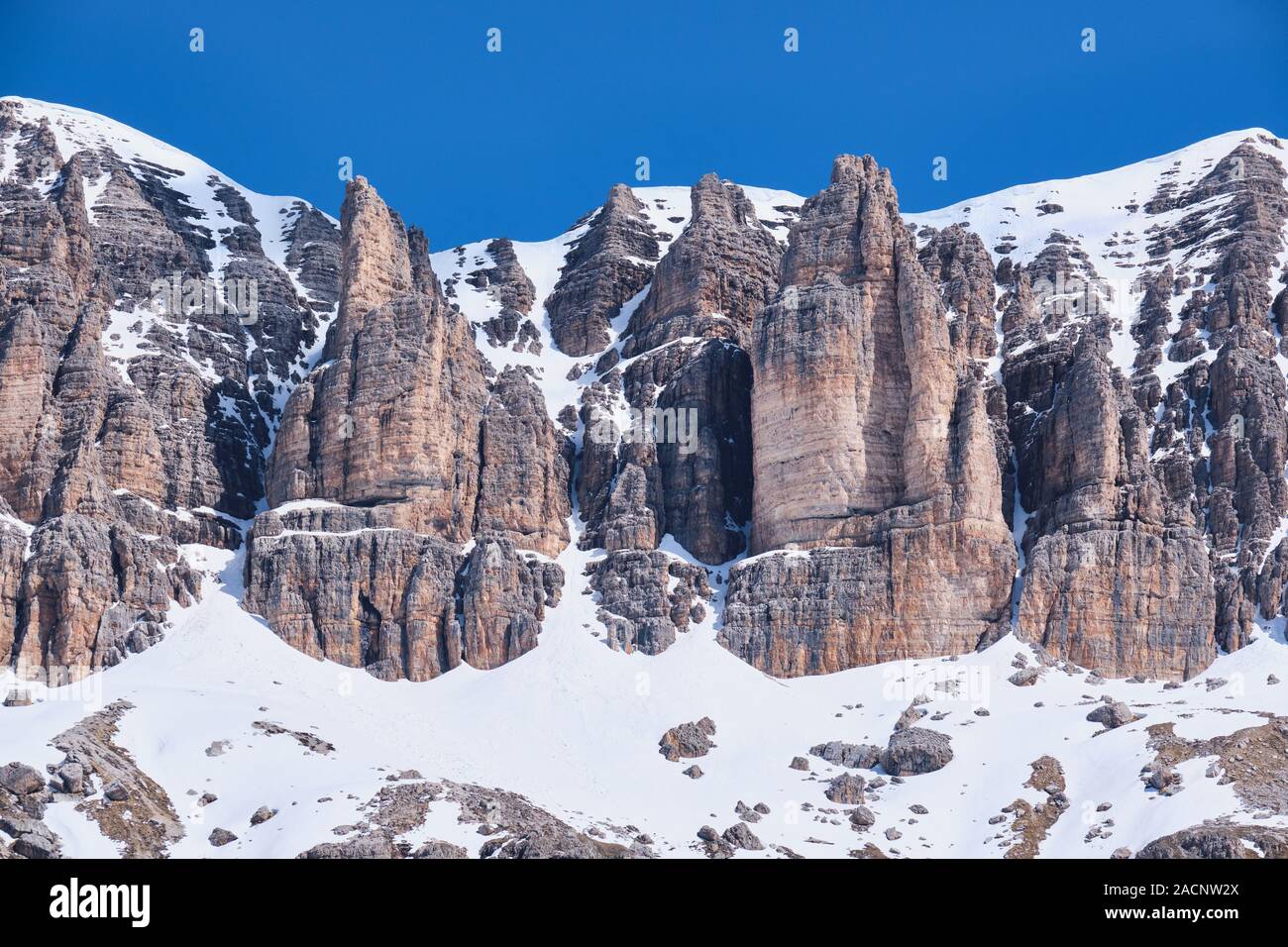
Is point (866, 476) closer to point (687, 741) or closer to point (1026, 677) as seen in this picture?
point (1026, 677)

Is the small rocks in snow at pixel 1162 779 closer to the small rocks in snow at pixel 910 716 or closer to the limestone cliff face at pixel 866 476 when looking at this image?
the small rocks in snow at pixel 910 716

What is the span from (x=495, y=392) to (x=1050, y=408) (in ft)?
179

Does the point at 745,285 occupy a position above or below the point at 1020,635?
above

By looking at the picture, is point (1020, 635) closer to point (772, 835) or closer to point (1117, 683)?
point (1117, 683)

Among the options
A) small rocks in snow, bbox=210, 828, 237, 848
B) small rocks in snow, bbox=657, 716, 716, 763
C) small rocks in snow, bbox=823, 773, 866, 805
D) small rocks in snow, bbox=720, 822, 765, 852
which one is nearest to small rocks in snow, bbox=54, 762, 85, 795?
small rocks in snow, bbox=210, 828, 237, 848

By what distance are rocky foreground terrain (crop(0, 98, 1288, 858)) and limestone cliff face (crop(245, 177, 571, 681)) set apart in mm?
387

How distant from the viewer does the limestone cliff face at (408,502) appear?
5974 inches

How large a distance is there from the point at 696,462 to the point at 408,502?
2831 cm

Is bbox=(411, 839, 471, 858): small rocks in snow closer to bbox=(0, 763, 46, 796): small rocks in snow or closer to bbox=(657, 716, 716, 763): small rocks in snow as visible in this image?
bbox=(0, 763, 46, 796): small rocks in snow

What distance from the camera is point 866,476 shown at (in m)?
153

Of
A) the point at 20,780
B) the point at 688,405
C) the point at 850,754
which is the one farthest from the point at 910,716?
the point at 20,780

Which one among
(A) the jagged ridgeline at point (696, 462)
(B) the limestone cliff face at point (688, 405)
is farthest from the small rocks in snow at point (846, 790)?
(B) the limestone cliff face at point (688, 405)

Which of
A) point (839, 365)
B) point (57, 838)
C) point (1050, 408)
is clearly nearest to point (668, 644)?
point (839, 365)

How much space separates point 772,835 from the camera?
119 m
